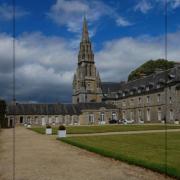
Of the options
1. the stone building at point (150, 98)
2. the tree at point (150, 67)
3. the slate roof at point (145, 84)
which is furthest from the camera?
the tree at point (150, 67)

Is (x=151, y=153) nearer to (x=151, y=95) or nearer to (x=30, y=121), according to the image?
(x=151, y=95)

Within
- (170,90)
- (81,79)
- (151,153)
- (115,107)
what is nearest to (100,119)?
(115,107)

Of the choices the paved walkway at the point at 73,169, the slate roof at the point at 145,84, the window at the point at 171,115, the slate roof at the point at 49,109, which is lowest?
the paved walkway at the point at 73,169

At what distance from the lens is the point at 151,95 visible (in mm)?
54688

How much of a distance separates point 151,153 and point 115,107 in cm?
5412

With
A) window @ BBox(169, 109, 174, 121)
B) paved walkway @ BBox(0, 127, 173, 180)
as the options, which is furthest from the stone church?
paved walkway @ BBox(0, 127, 173, 180)

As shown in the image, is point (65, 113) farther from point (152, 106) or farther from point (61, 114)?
point (152, 106)

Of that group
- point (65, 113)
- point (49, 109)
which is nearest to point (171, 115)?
point (65, 113)

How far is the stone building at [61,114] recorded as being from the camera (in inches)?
2367

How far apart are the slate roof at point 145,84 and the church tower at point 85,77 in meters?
4.14

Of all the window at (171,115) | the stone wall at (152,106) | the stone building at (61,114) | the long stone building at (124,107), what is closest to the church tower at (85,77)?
the long stone building at (124,107)

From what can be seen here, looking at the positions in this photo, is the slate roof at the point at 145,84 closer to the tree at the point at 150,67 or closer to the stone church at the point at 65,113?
the tree at the point at 150,67

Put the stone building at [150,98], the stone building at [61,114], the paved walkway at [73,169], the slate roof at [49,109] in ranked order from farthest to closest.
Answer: the slate roof at [49,109]
the stone building at [61,114]
the stone building at [150,98]
the paved walkway at [73,169]

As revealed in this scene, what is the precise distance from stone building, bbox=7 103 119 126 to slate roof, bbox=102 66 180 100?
19.6 feet
